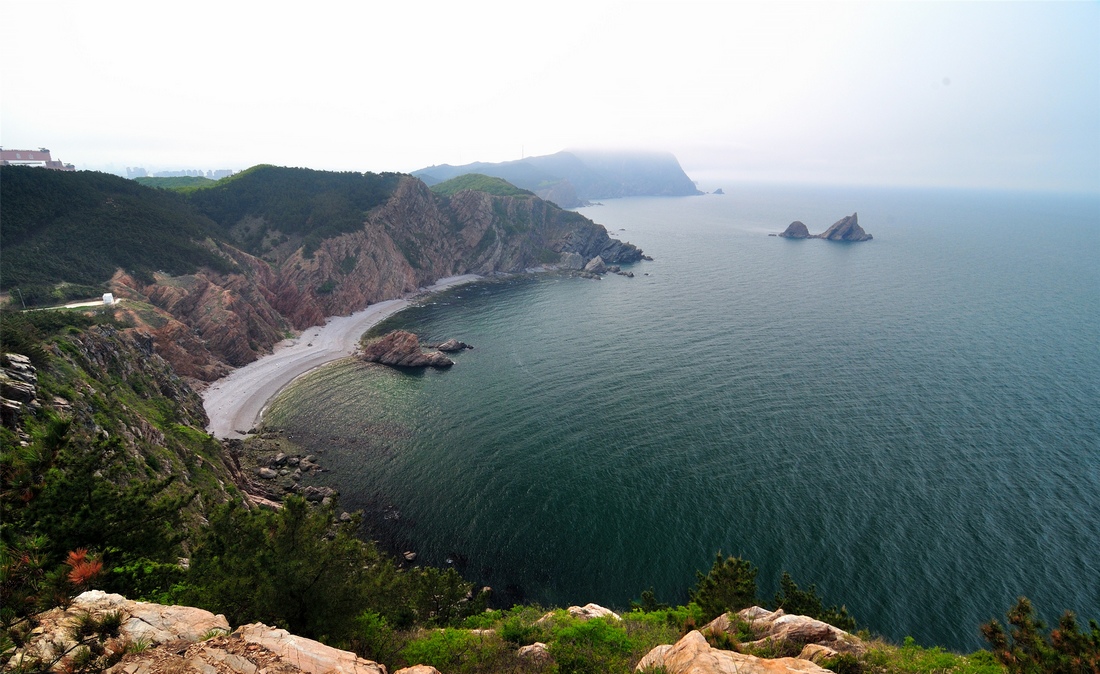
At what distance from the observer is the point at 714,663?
14.4 meters

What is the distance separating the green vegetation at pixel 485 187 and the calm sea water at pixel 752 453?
307 feet

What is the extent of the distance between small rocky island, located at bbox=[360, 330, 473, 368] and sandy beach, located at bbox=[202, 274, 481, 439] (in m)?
6.75

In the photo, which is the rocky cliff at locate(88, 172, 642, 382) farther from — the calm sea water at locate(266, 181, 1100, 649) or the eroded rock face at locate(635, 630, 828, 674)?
the eroded rock face at locate(635, 630, 828, 674)

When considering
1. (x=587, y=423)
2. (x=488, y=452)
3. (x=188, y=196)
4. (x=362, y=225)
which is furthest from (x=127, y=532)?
(x=188, y=196)

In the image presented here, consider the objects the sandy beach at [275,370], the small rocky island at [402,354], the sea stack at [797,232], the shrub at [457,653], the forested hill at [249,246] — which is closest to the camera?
the shrub at [457,653]

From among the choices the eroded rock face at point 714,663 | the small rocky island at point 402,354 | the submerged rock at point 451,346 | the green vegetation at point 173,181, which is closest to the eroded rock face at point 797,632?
the eroded rock face at point 714,663

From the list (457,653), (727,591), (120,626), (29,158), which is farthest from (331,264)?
(29,158)

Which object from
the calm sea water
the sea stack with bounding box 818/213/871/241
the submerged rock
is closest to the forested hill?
the calm sea water

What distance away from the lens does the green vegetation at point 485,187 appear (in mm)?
174250

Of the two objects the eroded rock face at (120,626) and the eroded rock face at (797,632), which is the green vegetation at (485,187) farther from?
the eroded rock face at (120,626)

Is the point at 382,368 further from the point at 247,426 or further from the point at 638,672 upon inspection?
the point at 638,672

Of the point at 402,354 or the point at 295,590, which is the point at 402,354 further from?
the point at 295,590

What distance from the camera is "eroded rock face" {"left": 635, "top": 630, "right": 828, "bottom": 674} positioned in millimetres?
14062

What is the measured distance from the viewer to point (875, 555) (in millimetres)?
36375
